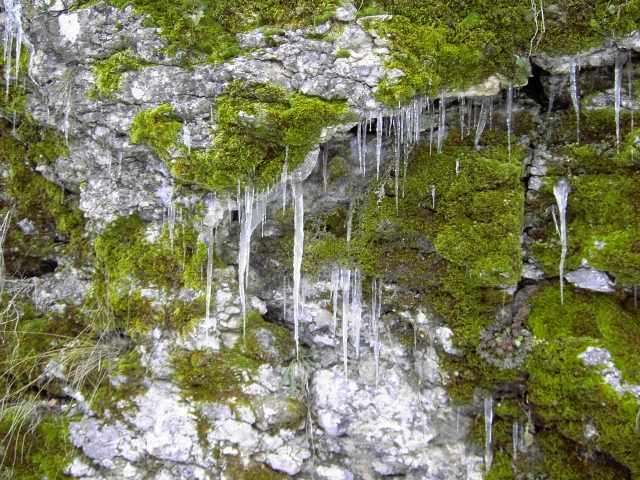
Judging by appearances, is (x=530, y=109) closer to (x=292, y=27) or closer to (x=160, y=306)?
(x=292, y=27)

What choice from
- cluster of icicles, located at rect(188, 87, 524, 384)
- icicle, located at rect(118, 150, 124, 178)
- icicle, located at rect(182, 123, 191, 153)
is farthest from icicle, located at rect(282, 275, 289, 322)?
icicle, located at rect(118, 150, 124, 178)

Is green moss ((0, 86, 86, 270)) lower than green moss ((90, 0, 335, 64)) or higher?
lower

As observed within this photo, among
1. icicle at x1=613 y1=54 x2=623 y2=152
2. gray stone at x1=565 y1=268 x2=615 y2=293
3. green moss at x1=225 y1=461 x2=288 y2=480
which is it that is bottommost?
green moss at x1=225 y1=461 x2=288 y2=480

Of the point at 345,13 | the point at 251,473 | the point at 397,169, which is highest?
the point at 345,13

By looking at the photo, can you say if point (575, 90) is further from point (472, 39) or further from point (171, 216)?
point (171, 216)

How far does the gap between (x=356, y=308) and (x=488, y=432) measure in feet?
5.47

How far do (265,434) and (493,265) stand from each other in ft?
8.81

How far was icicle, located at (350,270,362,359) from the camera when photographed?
14.6 ft

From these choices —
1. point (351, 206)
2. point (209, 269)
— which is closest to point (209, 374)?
point (209, 269)

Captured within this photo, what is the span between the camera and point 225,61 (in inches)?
154

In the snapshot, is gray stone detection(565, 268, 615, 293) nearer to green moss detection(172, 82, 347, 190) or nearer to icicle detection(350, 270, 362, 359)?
icicle detection(350, 270, 362, 359)

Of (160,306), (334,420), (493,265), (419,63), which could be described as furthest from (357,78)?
(334,420)

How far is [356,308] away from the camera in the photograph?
4469 millimetres

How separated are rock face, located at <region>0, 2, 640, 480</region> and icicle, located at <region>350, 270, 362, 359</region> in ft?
0.07
